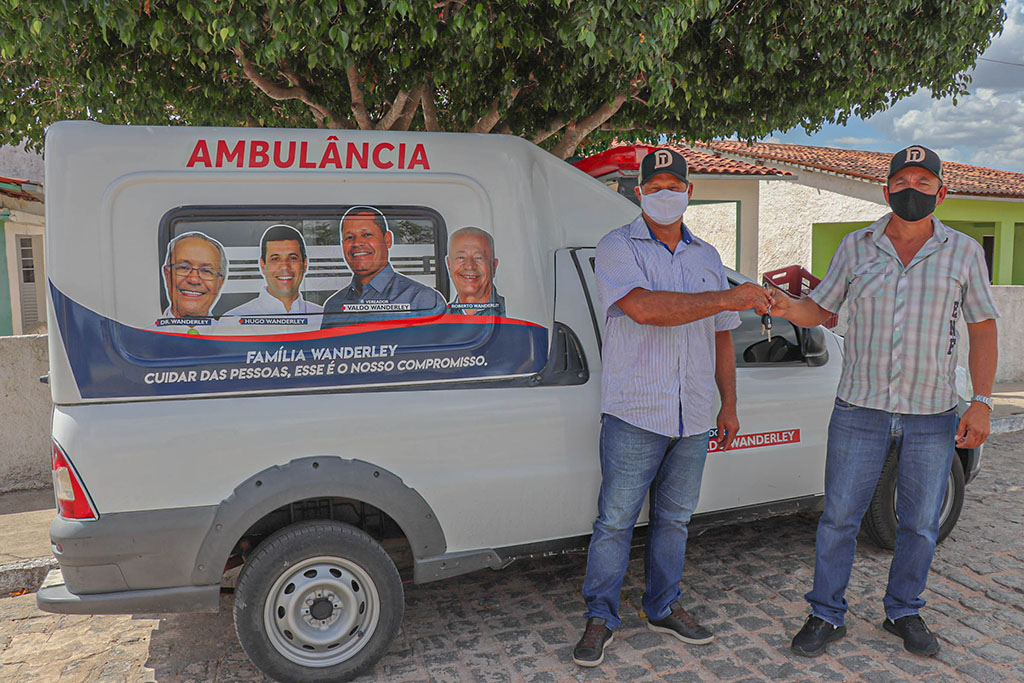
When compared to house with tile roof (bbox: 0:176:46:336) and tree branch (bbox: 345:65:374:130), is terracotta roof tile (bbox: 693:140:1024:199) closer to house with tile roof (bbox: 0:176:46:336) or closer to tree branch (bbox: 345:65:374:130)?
tree branch (bbox: 345:65:374:130)

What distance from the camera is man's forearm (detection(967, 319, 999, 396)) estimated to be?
3.15m

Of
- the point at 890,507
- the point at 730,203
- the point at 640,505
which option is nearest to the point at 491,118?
the point at 640,505

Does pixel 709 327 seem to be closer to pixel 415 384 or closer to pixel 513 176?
pixel 513 176

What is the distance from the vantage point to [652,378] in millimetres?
3146

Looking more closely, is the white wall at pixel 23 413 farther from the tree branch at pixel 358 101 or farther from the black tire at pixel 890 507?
the black tire at pixel 890 507

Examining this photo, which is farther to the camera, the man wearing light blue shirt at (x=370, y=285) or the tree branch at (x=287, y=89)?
the tree branch at (x=287, y=89)

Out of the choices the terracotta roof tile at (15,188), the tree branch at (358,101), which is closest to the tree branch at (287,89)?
the tree branch at (358,101)

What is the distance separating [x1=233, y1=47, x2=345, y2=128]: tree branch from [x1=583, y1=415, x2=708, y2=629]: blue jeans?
159 inches

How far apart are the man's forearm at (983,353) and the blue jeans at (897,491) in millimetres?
164

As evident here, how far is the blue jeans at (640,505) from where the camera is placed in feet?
10.5

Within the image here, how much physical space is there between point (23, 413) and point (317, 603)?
158 inches

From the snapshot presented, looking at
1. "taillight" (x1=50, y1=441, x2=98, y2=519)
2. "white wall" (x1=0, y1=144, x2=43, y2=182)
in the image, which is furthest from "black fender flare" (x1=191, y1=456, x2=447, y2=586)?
"white wall" (x1=0, y1=144, x2=43, y2=182)

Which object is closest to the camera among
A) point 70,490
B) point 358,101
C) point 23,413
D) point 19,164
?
point 70,490

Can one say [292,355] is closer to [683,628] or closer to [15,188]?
[683,628]
